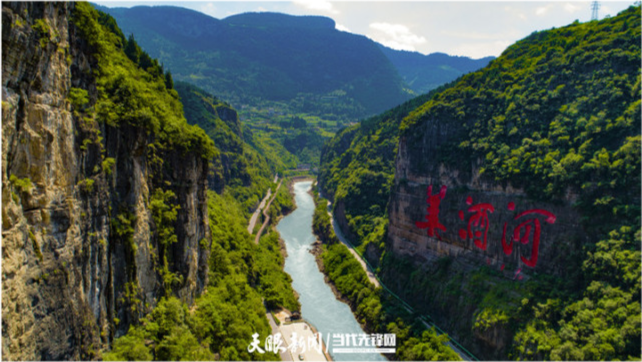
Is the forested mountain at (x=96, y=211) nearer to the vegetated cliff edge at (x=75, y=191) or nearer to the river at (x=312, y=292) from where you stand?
the vegetated cliff edge at (x=75, y=191)

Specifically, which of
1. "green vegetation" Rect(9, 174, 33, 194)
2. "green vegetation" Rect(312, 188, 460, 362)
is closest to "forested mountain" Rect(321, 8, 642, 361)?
"green vegetation" Rect(312, 188, 460, 362)

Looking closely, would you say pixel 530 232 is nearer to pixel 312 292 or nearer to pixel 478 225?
pixel 478 225

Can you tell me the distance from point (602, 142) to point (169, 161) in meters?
38.0

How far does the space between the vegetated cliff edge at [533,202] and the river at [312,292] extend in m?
8.19

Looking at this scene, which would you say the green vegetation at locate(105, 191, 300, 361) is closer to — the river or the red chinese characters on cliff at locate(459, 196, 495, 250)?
the river

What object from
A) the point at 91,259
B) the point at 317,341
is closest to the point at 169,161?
the point at 91,259

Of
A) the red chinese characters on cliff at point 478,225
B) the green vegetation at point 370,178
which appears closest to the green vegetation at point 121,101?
the red chinese characters on cliff at point 478,225

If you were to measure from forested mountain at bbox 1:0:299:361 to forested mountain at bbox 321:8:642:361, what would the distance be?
22.7 meters

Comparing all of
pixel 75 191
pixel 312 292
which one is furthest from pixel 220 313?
pixel 312 292

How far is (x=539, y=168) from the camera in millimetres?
36688

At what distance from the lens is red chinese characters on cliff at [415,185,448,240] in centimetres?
4591

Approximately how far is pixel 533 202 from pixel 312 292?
102 feet

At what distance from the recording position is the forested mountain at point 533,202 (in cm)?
3030

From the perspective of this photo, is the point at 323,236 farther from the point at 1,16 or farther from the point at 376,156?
the point at 1,16
